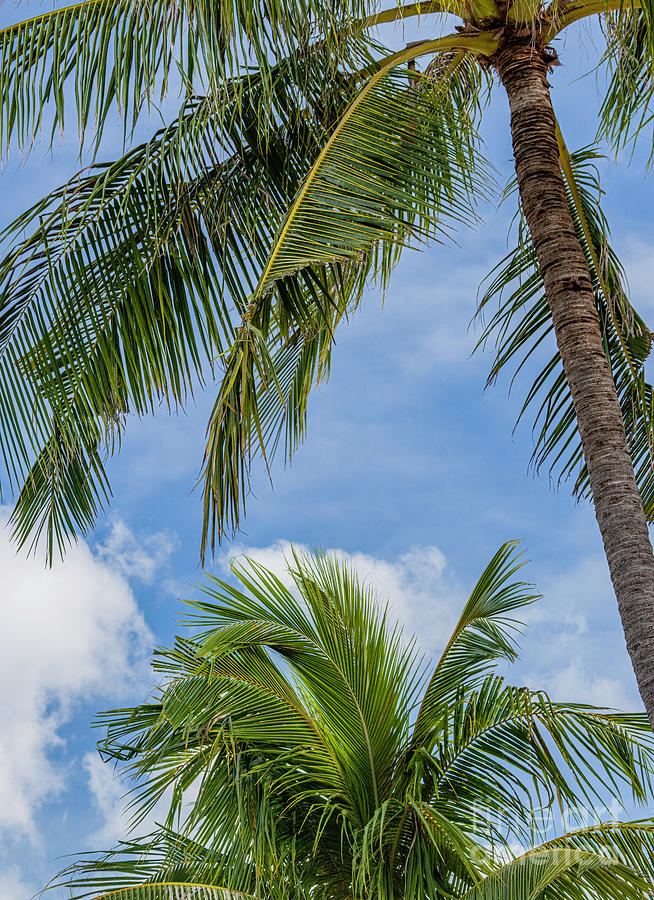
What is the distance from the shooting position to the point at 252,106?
5176 millimetres

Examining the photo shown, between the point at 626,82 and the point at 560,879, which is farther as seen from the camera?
the point at 626,82

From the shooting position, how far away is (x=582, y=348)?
4508 millimetres

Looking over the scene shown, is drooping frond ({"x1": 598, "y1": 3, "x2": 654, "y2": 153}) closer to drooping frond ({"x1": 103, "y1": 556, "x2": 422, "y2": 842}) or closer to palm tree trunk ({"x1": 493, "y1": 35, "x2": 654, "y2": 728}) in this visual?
palm tree trunk ({"x1": 493, "y1": 35, "x2": 654, "y2": 728})

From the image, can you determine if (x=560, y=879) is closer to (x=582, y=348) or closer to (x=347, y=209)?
(x=582, y=348)

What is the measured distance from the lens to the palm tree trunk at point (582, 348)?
395 cm

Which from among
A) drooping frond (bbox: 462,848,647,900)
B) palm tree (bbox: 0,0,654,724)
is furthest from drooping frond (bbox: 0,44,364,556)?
drooping frond (bbox: 462,848,647,900)

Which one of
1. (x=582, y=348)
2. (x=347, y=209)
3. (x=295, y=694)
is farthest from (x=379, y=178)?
(x=295, y=694)

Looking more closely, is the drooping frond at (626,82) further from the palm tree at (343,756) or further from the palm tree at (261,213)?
the palm tree at (343,756)

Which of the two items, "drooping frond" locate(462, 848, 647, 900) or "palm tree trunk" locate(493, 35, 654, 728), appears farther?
"drooping frond" locate(462, 848, 647, 900)

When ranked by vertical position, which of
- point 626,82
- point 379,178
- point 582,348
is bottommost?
point 582,348

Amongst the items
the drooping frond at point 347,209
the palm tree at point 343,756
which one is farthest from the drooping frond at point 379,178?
the palm tree at point 343,756

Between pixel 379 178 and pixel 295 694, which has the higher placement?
pixel 379 178

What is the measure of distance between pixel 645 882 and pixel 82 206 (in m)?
4.43

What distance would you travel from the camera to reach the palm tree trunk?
13.0ft
